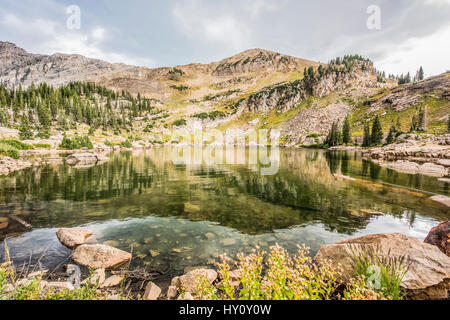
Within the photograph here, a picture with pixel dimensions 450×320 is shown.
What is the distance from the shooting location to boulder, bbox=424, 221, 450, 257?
9344 millimetres

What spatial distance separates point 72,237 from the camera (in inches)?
508

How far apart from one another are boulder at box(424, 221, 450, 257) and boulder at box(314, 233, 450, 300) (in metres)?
2.40

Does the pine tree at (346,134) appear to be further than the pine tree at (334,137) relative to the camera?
No

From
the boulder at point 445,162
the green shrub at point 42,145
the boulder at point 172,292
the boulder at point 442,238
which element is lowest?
the boulder at point 172,292

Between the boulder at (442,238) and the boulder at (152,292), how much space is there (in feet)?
44.4

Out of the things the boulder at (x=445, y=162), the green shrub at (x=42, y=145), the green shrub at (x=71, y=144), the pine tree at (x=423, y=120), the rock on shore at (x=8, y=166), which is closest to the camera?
the rock on shore at (x=8, y=166)

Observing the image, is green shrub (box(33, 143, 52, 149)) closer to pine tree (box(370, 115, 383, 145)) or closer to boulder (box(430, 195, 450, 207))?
boulder (box(430, 195, 450, 207))

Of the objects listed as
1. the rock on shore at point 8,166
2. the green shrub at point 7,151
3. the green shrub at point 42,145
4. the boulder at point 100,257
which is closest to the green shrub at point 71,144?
the green shrub at point 42,145

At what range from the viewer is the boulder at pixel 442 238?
934 cm

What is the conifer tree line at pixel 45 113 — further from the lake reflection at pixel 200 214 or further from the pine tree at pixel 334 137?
the pine tree at pixel 334 137

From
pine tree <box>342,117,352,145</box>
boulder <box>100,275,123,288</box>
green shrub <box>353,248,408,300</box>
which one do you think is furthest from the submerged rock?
pine tree <box>342,117,352,145</box>

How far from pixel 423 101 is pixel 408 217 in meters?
202
